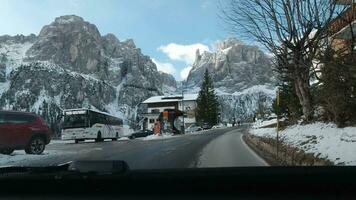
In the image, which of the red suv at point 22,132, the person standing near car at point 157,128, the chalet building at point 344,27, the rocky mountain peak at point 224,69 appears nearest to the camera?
the rocky mountain peak at point 224,69

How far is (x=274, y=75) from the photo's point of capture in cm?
3016

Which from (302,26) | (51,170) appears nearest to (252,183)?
(51,170)

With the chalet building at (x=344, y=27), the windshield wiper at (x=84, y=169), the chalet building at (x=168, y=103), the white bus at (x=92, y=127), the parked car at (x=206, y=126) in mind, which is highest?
the chalet building at (x=344, y=27)

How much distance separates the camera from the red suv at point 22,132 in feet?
64.2

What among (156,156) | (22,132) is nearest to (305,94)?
(156,156)

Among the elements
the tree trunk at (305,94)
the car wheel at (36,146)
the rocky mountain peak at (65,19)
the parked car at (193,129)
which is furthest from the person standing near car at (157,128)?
the rocky mountain peak at (65,19)

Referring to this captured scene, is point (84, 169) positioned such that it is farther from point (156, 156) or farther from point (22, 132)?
point (156, 156)

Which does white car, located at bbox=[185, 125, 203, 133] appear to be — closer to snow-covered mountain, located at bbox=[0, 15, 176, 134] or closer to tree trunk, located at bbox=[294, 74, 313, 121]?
tree trunk, located at bbox=[294, 74, 313, 121]

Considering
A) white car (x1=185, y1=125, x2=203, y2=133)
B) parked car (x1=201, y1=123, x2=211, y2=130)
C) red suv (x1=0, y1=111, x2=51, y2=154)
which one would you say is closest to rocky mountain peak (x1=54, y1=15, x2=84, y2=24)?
red suv (x1=0, y1=111, x2=51, y2=154)

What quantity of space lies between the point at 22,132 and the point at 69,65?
8.68 m

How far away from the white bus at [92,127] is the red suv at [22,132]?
23.2 ft

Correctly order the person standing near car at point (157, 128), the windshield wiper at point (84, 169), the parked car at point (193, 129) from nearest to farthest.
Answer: the windshield wiper at point (84, 169)
the person standing near car at point (157, 128)
the parked car at point (193, 129)

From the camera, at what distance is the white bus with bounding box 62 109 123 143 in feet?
106

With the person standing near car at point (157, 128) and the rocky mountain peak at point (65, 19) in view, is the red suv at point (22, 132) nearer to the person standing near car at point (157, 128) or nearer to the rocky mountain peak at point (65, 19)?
the rocky mountain peak at point (65, 19)
